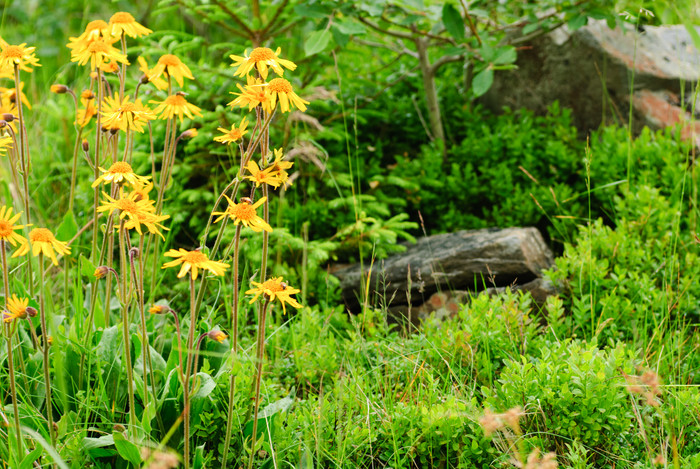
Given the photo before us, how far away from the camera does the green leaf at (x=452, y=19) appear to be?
9.54 feet

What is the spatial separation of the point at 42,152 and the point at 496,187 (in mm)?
2693

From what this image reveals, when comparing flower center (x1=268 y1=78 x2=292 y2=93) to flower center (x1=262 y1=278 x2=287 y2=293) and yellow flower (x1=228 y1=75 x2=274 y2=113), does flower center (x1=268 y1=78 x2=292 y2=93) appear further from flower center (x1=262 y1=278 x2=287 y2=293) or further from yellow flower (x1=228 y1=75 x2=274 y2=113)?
flower center (x1=262 y1=278 x2=287 y2=293)

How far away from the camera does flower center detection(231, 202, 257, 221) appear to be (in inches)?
48.0

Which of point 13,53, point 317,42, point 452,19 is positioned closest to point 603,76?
point 452,19

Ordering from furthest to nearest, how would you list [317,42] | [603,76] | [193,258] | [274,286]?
1. [603,76]
2. [317,42]
3. [274,286]
4. [193,258]

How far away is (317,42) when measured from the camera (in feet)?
8.73

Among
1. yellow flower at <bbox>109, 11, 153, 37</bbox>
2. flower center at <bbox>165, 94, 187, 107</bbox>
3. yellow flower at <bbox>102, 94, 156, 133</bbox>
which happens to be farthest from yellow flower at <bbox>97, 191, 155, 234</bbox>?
yellow flower at <bbox>109, 11, 153, 37</bbox>

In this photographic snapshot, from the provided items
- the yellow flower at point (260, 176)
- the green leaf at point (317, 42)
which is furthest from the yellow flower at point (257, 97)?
the green leaf at point (317, 42)

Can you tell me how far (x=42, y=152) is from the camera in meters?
3.65

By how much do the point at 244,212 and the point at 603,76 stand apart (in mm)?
3094

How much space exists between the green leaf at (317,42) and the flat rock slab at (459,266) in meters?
0.99

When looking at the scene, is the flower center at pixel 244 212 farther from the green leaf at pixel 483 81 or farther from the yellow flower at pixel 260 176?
the green leaf at pixel 483 81

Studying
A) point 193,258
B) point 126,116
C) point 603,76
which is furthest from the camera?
point 603,76

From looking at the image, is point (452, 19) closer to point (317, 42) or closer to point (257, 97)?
point (317, 42)
